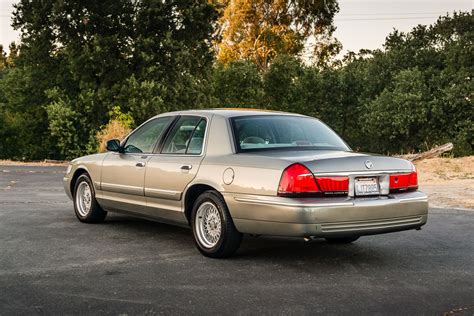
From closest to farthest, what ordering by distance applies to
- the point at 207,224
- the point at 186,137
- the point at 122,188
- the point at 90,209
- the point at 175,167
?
the point at 207,224 < the point at 175,167 < the point at 186,137 < the point at 122,188 < the point at 90,209

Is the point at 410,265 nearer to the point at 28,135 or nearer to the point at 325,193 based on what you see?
the point at 325,193

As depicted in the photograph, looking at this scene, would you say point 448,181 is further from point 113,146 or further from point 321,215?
point 321,215

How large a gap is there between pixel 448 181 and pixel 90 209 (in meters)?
11.4

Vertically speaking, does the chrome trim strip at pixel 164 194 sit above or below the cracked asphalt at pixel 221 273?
above

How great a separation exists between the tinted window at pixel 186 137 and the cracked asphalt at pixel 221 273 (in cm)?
112

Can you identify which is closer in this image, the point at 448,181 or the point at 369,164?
the point at 369,164

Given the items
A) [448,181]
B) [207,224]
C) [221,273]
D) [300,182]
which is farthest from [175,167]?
[448,181]

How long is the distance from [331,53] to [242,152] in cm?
4562

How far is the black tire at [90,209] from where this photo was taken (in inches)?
352

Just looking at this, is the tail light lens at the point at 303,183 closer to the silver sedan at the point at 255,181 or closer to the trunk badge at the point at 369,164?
the silver sedan at the point at 255,181

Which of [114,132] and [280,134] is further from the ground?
[280,134]

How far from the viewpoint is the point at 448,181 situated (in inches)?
684

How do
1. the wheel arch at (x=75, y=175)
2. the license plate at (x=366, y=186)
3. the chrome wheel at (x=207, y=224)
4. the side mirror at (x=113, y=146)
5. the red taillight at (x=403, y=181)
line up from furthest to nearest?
the wheel arch at (x=75, y=175)
the side mirror at (x=113, y=146)
the chrome wheel at (x=207, y=224)
the red taillight at (x=403, y=181)
the license plate at (x=366, y=186)

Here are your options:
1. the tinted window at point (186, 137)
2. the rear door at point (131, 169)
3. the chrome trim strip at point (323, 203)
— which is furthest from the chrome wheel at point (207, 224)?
the rear door at point (131, 169)
